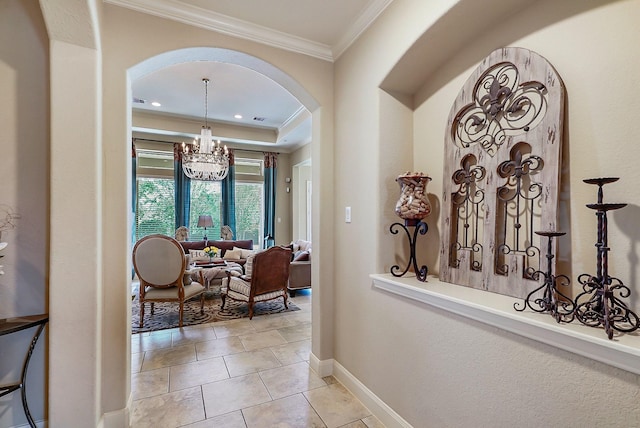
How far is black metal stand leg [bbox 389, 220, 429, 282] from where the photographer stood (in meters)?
1.95

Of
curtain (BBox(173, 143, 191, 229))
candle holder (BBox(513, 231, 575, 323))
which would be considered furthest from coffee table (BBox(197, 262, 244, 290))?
candle holder (BBox(513, 231, 575, 323))

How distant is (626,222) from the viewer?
1.19m

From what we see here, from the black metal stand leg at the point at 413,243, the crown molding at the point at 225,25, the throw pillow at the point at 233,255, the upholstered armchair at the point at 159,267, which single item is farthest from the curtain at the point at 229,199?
the black metal stand leg at the point at 413,243

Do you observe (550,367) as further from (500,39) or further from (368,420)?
(500,39)

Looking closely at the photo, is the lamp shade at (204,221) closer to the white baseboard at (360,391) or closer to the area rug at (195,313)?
the area rug at (195,313)

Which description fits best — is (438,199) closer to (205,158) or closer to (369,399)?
(369,399)

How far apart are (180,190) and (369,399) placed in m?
6.15

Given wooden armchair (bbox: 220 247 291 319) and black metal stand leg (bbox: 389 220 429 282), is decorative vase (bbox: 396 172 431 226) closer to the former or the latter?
black metal stand leg (bbox: 389 220 429 282)

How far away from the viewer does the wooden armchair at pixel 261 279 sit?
405cm

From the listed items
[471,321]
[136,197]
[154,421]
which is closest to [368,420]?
[471,321]

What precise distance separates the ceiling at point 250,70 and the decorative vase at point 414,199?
127 cm

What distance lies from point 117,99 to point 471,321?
2.57m

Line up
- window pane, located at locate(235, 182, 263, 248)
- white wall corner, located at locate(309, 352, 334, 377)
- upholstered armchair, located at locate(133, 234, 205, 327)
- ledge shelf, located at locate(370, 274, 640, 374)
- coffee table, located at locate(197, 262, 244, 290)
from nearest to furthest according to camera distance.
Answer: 1. ledge shelf, located at locate(370, 274, 640, 374)
2. white wall corner, located at locate(309, 352, 334, 377)
3. upholstered armchair, located at locate(133, 234, 205, 327)
4. coffee table, located at locate(197, 262, 244, 290)
5. window pane, located at locate(235, 182, 263, 248)

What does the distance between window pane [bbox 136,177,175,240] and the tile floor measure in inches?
149
